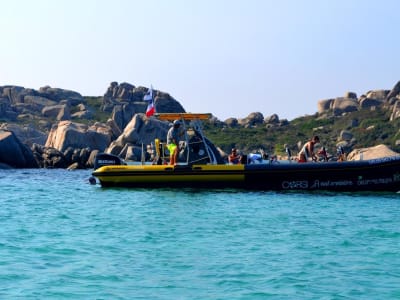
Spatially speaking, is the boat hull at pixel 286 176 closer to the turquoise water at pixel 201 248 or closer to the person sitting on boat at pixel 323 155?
the turquoise water at pixel 201 248

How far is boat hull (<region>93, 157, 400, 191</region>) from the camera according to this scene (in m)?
21.8

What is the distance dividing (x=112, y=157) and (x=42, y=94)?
12150cm

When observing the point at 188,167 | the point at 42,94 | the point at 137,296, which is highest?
the point at 42,94

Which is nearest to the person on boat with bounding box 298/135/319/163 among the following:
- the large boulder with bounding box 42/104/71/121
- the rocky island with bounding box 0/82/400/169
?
the rocky island with bounding box 0/82/400/169

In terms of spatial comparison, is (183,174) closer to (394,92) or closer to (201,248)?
(201,248)

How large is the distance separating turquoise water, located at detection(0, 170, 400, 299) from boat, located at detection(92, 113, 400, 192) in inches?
65.6

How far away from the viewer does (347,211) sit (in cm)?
1767

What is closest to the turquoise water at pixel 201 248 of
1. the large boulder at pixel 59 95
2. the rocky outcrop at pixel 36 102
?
the rocky outcrop at pixel 36 102

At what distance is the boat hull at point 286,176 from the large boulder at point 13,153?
28405 mm

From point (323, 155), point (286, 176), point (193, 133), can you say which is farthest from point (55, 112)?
point (286, 176)

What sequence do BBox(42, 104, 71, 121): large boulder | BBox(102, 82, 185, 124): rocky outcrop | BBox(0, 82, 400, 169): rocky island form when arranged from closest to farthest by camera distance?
BBox(0, 82, 400, 169): rocky island < BBox(102, 82, 185, 124): rocky outcrop < BBox(42, 104, 71, 121): large boulder

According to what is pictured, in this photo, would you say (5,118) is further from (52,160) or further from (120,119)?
(52,160)

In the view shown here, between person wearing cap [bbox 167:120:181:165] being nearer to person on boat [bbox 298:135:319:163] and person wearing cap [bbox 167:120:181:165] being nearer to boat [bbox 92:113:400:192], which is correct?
boat [bbox 92:113:400:192]

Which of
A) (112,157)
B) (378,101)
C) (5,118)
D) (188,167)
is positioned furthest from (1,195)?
(378,101)
